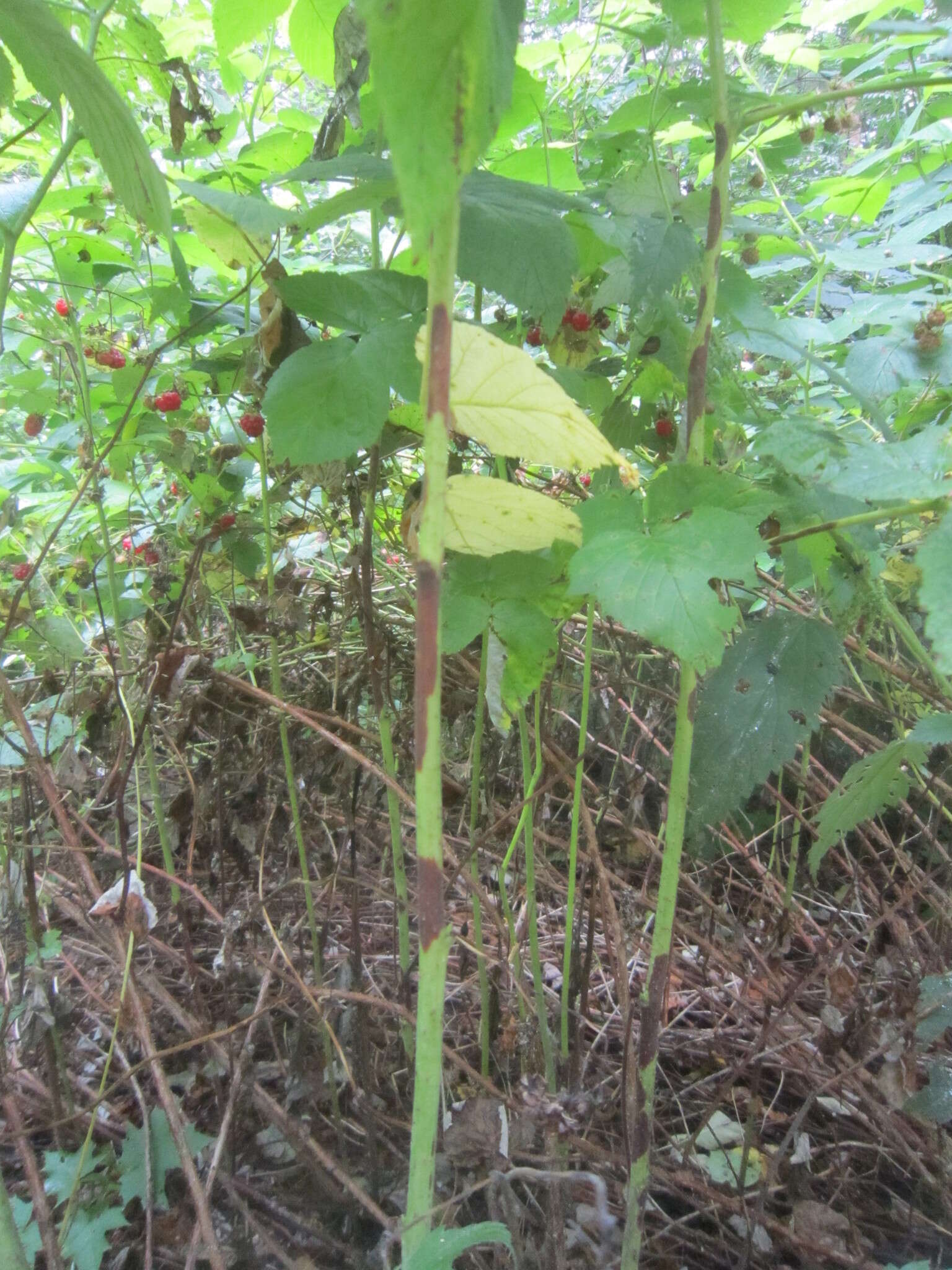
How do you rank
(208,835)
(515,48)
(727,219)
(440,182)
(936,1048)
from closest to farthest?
(440,182) < (515,48) < (727,219) < (936,1048) < (208,835)

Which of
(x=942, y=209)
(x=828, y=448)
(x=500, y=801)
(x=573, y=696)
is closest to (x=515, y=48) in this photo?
(x=828, y=448)

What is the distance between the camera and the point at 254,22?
0.90 metres

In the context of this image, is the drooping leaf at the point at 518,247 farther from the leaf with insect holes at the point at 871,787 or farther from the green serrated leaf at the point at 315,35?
the leaf with insect holes at the point at 871,787

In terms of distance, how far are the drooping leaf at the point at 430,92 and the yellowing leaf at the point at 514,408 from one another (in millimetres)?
166

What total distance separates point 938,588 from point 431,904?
37 cm

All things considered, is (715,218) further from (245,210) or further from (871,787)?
(871,787)

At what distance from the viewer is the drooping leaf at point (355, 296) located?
0.76 metres

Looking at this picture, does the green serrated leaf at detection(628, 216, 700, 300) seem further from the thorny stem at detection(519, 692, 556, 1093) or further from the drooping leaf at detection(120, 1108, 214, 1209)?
the drooping leaf at detection(120, 1108, 214, 1209)

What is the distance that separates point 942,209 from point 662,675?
1.12 meters

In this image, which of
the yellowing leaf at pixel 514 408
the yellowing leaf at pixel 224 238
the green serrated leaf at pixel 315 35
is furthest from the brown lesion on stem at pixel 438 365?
the green serrated leaf at pixel 315 35

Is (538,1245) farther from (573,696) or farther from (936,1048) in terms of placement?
(573,696)

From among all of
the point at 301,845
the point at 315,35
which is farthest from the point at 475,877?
the point at 315,35

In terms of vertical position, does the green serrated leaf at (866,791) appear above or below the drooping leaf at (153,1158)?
above

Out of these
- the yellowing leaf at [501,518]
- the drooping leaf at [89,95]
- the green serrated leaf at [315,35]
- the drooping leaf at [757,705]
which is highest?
the green serrated leaf at [315,35]
